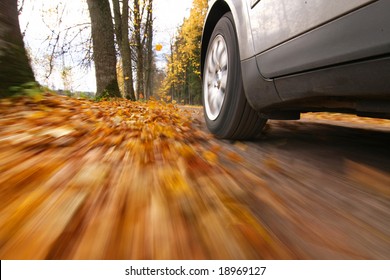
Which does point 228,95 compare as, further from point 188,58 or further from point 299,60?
point 188,58

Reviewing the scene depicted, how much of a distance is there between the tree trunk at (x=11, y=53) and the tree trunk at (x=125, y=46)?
6680 millimetres

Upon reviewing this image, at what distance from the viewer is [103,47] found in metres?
6.90

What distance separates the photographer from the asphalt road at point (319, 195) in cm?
86

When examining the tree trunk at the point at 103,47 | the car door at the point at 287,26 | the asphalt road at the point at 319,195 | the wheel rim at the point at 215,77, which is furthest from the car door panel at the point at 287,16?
the tree trunk at the point at 103,47

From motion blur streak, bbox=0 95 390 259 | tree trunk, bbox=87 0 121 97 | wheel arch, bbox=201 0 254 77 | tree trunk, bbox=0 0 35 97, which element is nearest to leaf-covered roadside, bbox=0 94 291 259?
motion blur streak, bbox=0 95 390 259

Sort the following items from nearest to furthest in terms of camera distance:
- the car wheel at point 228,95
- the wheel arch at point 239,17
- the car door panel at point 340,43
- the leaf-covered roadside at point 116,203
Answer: the leaf-covered roadside at point 116,203 → the car door panel at point 340,43 → the wheel arch at point 239,17 → the car wheel at point 228,95

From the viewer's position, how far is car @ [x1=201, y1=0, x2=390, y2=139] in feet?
3.45

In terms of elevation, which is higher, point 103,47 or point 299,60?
point 103,47

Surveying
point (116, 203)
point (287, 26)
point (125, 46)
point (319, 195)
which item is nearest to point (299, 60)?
point (287, 26)

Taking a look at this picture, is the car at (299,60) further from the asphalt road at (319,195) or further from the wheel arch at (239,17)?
the asphalt road at (319,195)

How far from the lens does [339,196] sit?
122 cm

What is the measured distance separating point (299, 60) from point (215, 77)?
1388mm

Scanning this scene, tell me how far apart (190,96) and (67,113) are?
109ft

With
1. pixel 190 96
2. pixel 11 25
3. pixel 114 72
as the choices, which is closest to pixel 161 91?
pixel 190 96
